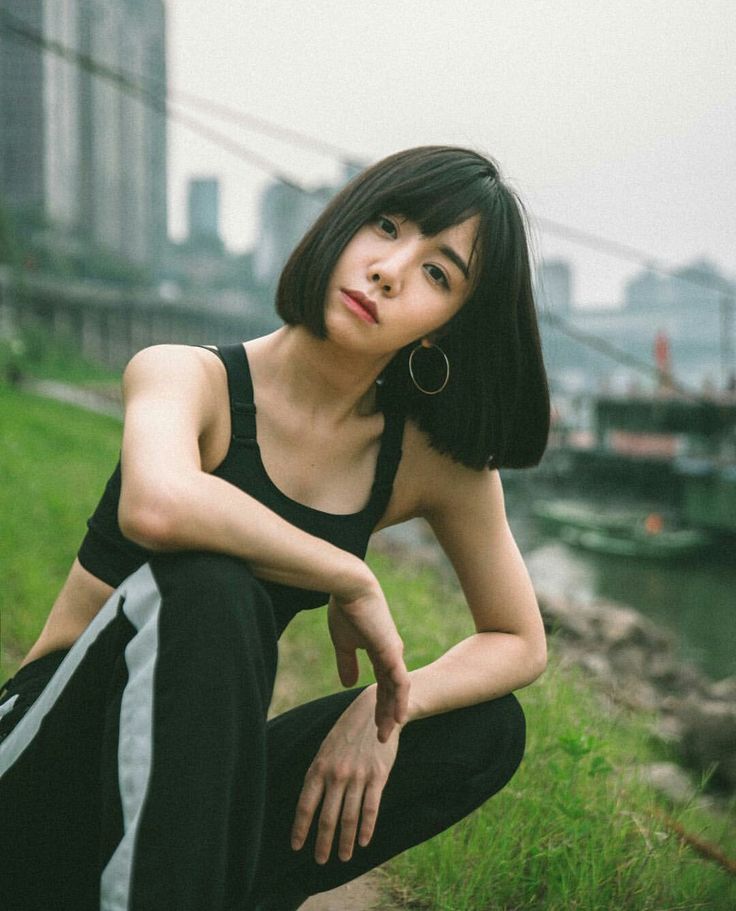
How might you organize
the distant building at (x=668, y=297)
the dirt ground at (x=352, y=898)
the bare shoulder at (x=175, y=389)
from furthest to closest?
the distant building at (x=668, y=297)
the dirt ground at (x=352, y=898)
the bare shoulder at (x=175, y=389)

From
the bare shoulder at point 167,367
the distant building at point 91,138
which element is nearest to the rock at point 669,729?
the bare shoulder at point 167,367

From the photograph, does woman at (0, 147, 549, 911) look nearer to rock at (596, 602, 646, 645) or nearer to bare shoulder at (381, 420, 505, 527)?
bare shoulder at (381, 420, 505, 527)

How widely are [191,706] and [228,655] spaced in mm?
67

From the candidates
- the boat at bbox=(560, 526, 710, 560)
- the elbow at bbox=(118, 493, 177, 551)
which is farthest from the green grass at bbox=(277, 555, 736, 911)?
the boat at bbox=(560, 526, 710, 560)

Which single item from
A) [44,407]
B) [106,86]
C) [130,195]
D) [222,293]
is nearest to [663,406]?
[44,407]

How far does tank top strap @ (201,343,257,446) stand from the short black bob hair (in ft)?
0.33

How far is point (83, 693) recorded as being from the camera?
1.18m

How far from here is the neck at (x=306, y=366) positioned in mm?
1550

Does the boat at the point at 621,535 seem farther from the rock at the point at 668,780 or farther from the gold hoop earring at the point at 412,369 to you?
the gold hoop earring at the point at 412,369

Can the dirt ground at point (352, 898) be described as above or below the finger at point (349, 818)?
below

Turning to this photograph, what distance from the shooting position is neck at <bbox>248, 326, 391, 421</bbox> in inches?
61.0

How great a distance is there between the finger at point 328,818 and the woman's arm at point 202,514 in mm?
Answer: 104

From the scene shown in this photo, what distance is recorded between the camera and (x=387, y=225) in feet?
4.89

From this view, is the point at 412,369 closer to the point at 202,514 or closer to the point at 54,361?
the point at 202,514
